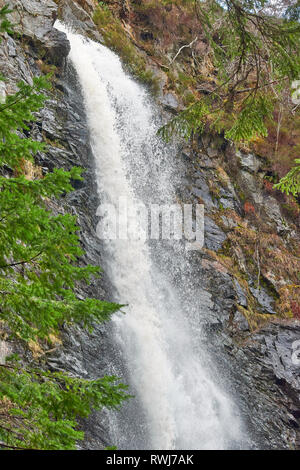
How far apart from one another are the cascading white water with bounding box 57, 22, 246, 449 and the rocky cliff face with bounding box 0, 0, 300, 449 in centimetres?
→ 46

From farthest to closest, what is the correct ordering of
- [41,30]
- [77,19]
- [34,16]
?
[77,19] → [34,16] → [41,30]

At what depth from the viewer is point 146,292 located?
9.27 m

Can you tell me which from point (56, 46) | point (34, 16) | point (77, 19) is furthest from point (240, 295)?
point (77, 19)

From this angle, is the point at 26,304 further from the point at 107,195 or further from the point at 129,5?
the point at 129,5

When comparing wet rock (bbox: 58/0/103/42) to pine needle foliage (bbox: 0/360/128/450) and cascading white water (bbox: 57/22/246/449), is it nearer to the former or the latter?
cascading white water (bbox: 57/22/246/449)

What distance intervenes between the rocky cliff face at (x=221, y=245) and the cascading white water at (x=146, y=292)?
46cm

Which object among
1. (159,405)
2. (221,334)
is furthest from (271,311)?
(159,405)

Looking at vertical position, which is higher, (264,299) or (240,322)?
(264,299)

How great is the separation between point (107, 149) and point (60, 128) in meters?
1.49

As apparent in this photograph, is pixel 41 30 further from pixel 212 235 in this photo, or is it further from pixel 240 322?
pixel 240 322

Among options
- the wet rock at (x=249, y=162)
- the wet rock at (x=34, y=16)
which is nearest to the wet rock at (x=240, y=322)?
the wet rock at (x=249, y=162)

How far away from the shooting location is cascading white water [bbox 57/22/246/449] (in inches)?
285

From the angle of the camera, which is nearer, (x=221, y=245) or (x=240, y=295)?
(x=240, y=295)

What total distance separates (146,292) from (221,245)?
3.87m
